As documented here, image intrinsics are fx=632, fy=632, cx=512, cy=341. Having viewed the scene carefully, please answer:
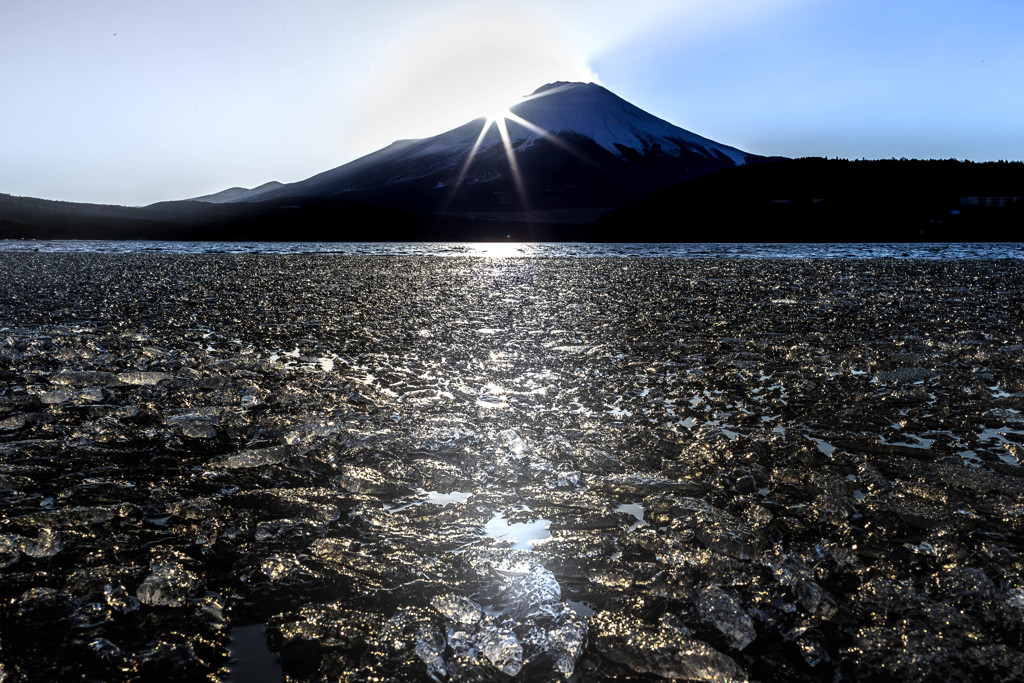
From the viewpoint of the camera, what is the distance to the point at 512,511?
5555mm

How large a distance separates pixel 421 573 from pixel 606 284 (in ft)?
76.0

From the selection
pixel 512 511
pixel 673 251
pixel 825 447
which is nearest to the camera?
pixel 512 511

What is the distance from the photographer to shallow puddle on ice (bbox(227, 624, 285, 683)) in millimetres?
3498

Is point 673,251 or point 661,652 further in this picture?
point 673,251

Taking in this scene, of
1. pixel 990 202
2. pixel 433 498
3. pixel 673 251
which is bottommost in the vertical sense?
pixel 433 498

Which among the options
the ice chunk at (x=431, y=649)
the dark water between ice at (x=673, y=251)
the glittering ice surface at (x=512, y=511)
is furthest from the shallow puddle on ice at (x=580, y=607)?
the dark water between ice at (x=673, y=251)

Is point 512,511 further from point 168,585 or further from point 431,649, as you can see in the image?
point 168,585

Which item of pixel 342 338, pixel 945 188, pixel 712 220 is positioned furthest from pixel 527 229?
pixel 342 338

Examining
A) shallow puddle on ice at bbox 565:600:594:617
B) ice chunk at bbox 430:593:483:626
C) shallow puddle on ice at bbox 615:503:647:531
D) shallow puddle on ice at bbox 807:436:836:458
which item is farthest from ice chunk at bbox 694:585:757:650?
shallow puddle on ice at bbox 807:436:836:458

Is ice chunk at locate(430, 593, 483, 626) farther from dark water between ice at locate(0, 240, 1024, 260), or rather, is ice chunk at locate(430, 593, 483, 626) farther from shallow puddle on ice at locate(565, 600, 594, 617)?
dark water between ice at locate(0, 240, 1024, 260)

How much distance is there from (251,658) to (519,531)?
2.24 m

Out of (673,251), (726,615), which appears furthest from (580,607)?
(673,251)

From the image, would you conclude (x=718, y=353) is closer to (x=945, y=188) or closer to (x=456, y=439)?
(x=456, y=439)

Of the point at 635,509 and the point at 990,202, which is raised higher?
the point at 990,202
